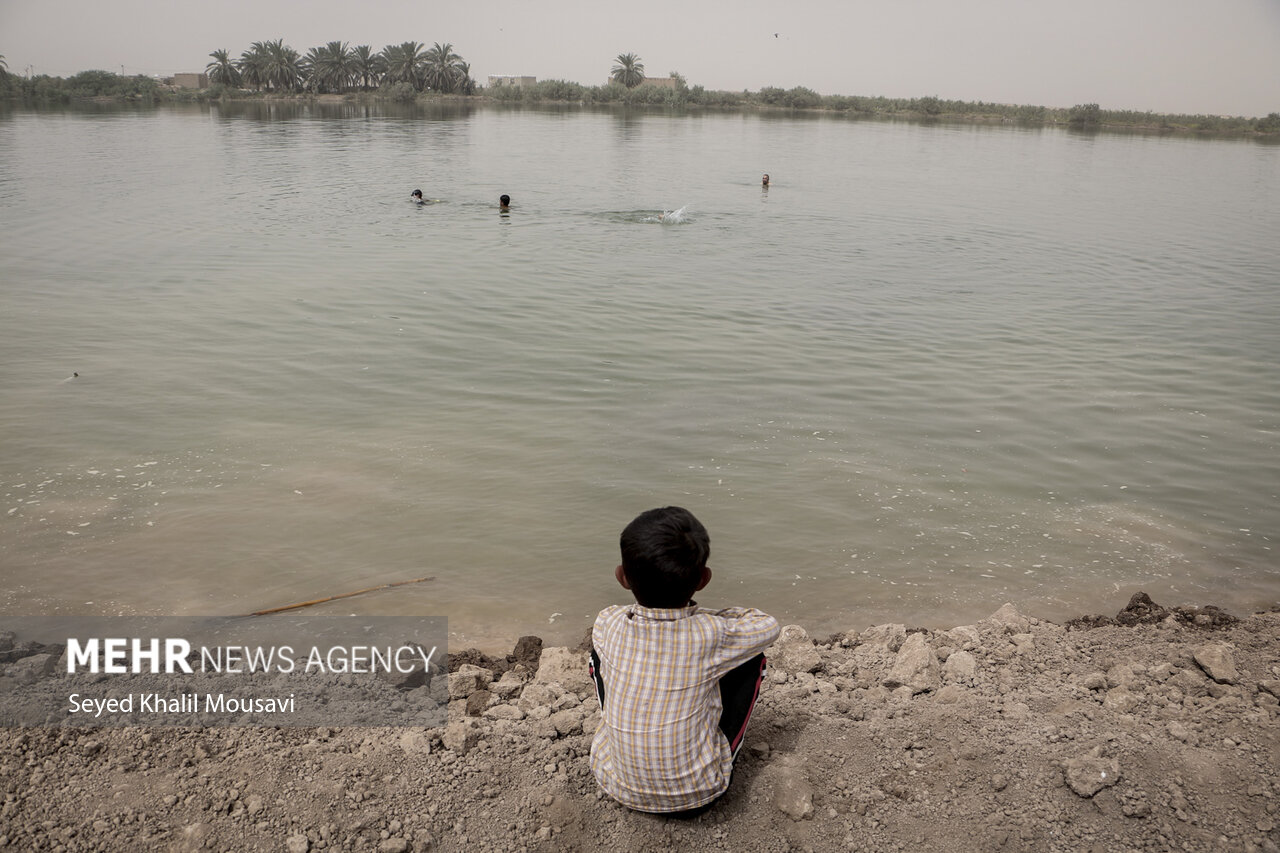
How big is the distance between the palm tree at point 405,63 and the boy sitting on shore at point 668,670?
111 meters

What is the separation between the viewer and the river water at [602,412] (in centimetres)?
561

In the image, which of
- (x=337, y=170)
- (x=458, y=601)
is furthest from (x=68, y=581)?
(x=337, y=170)

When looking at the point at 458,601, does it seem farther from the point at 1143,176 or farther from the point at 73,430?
the point at 1143,176

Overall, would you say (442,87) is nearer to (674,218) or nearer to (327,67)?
(327,67)

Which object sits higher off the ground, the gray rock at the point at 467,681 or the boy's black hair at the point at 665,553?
the boy's black hair at the point at 665,553

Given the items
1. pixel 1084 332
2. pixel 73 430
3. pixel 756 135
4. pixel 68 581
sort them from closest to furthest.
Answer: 1. pixel 68 581
2. pixel 73 430
3. pixel 1084 332
4. pixel 756 135

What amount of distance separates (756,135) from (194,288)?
46.5 metres

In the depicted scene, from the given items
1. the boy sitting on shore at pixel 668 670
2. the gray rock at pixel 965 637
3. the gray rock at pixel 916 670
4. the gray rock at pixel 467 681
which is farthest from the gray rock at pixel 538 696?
the gray rock at pixel 965 637

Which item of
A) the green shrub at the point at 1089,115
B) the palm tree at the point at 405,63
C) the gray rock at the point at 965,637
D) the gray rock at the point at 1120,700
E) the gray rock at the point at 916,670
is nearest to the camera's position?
the gray rock at the point at 1120,700

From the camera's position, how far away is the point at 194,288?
1260 cm

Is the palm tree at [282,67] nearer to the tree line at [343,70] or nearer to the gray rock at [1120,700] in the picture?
the tree line at [343,70]

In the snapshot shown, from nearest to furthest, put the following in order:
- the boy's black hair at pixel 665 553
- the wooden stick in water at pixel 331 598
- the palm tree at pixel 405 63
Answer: the boy's black hair at pixel 665 553
the wooden stick in water at pixel 331 598
the palm tree at pixel 405 63

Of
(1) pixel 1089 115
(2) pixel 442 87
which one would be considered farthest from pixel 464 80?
(1) pixel 1089 115

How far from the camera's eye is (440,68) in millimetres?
103250
